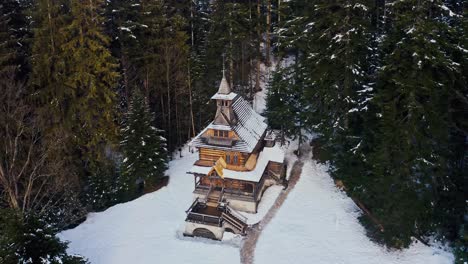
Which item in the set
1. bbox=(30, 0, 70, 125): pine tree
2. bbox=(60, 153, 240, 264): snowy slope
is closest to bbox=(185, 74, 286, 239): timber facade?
bbox=(60, 153, 240, 264): snowy slope

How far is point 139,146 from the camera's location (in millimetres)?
26844

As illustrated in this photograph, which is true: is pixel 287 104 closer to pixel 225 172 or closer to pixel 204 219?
pixel 225 172

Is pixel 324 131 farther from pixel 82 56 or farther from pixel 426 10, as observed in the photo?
pixel 82 56

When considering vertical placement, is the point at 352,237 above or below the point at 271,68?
below

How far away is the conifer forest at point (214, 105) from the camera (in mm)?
17484

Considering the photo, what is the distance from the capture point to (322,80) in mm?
23406

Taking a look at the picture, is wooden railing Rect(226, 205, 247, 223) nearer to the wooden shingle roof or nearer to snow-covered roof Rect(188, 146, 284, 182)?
snow-covered roof Rect(188, 146, 284, 182)

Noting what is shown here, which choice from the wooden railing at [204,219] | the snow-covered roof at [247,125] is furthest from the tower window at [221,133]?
the wooden railing at [204,219]

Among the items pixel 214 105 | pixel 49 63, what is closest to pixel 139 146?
pixel 49 63

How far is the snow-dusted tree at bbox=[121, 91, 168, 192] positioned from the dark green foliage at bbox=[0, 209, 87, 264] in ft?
37.7

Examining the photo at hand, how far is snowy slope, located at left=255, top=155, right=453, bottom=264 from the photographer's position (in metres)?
19.7

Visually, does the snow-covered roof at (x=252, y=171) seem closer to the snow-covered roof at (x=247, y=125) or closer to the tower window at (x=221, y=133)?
the snow-covered roof at (x=247, y=125)

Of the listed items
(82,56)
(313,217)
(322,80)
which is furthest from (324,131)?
(82,56)

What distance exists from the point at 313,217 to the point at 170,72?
17.2m
